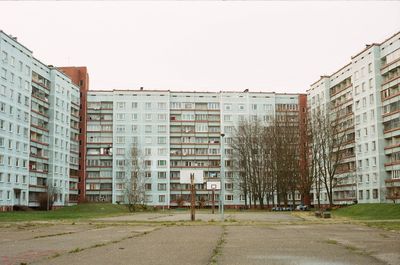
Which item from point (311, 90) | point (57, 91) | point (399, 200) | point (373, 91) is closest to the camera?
point (399, 200)

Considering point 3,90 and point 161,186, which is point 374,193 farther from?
point 3,90

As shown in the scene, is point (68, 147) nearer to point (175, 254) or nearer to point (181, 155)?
point (181, 155)

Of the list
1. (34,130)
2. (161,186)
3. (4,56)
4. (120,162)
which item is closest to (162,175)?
(161,186)

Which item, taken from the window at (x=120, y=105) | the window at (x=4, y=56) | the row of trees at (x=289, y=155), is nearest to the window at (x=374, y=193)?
the row of trees at (x=289, y=155)

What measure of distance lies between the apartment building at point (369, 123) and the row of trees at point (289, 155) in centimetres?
336

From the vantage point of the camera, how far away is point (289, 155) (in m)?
80.3

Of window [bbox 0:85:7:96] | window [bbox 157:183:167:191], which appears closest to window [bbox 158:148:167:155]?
window [bbox 157:183:167:191]

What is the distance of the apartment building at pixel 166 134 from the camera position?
120 meters

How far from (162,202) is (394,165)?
2194 inches

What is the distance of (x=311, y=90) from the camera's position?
4604 inches

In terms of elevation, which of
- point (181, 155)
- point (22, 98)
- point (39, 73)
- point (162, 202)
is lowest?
point (162, 202)

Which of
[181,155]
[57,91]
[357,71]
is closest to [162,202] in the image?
[181,155]

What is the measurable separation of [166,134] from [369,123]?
49412 millimetres

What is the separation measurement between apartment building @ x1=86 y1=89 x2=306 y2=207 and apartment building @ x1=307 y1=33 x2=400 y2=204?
81.5 feet
